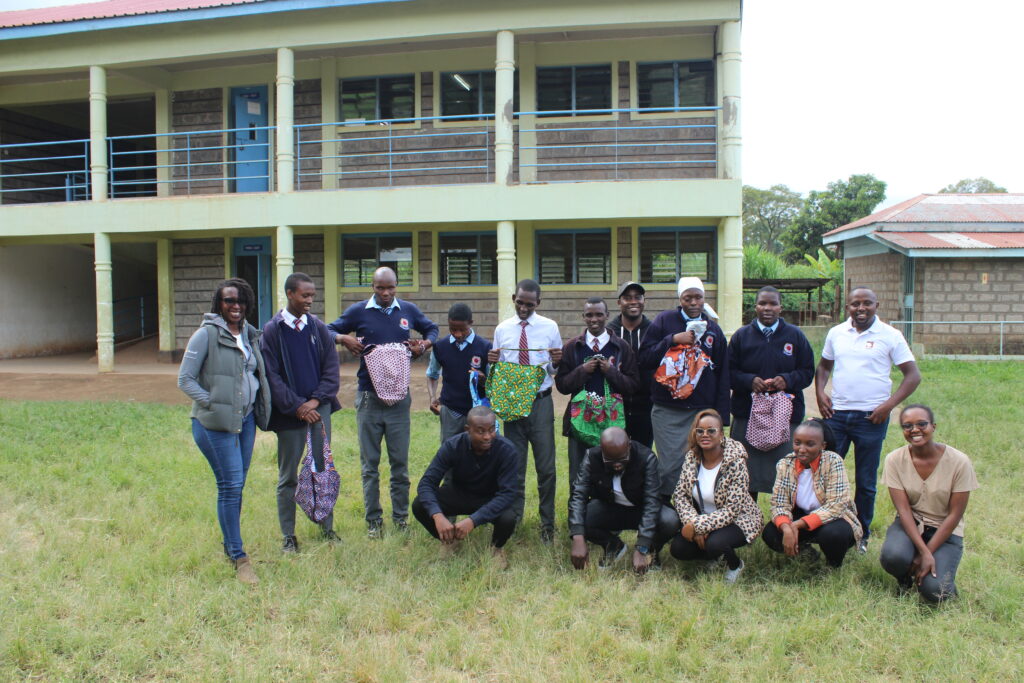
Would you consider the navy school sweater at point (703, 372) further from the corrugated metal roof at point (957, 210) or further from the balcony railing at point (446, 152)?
the corrugated metal roof at point (957, 210)

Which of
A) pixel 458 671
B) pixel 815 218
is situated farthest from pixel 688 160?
pixel 815 218

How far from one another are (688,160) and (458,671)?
1180 cm

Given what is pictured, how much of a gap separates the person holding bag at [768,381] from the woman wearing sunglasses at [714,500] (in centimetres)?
52

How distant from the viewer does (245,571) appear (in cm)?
479

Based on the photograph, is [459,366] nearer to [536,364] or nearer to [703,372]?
[536,364]

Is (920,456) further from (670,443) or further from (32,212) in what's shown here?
(32,212)

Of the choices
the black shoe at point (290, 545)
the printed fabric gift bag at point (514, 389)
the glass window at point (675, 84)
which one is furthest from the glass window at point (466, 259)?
the black shoe at point (290, 545)

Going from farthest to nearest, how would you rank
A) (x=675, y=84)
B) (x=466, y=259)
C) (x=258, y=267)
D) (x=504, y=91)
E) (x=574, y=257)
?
(x=258, y=267) → (x=466, y=259) → (x=574, y=257) → (x=675, y=84) → (x=504, y=91)

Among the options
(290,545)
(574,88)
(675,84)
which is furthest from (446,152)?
(290,545)

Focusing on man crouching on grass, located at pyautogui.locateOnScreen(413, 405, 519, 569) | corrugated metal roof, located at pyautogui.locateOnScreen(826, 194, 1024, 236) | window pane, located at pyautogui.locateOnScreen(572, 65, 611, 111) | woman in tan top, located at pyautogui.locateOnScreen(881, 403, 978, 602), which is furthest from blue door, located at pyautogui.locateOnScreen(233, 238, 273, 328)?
corrugated metal roof, located at pyautogui.locateOnScreen(826, 194, 1024, 236)

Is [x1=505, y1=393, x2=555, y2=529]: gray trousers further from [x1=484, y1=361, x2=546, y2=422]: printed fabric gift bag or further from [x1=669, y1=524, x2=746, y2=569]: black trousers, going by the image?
[x1=669, y1=524, x2=746, y2=569]: black trousers

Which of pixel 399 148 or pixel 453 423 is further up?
pixel 399 148

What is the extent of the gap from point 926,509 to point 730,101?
8795 millimetres

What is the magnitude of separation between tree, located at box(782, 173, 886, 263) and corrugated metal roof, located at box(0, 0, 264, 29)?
2880 cm
